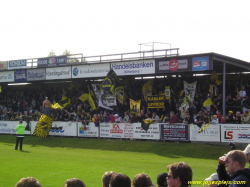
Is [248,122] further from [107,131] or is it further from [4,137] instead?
[4,137]

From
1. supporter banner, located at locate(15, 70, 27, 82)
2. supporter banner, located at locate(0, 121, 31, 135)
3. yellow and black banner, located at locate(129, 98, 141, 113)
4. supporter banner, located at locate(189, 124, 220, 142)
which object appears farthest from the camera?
supporter banner, located at locate(15, 70, 27, 82)

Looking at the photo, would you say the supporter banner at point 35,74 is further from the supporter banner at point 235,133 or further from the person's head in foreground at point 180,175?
the person's head in foreground at point 180,175

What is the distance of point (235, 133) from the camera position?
21109 mm

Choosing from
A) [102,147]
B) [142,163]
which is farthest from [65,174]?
[102,147]

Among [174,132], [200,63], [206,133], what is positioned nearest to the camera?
[206,133]

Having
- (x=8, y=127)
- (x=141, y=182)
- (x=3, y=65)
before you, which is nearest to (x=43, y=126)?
(x=8, y=127)

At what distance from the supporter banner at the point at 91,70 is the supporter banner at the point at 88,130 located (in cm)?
439

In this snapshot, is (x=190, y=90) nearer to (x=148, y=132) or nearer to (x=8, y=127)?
(x=148, y=132)

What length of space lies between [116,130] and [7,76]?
53.6 feet

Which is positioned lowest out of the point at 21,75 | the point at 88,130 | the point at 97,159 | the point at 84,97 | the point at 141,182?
the point at 97,159

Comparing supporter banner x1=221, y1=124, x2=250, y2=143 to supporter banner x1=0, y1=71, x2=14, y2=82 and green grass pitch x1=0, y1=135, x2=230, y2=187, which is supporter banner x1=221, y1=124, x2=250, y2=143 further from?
supporter banner x1=0, y1=71, x2=14, y2=82

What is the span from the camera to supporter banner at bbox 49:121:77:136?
29533mm

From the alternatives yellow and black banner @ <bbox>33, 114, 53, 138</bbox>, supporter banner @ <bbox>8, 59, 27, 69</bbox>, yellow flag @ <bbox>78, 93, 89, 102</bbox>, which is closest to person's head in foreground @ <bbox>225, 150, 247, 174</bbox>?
yellow and black banner @ <bbox>33, 114, 53, 138</bbox>

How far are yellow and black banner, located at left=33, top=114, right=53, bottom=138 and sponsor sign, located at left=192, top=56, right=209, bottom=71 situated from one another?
13.4 meters
